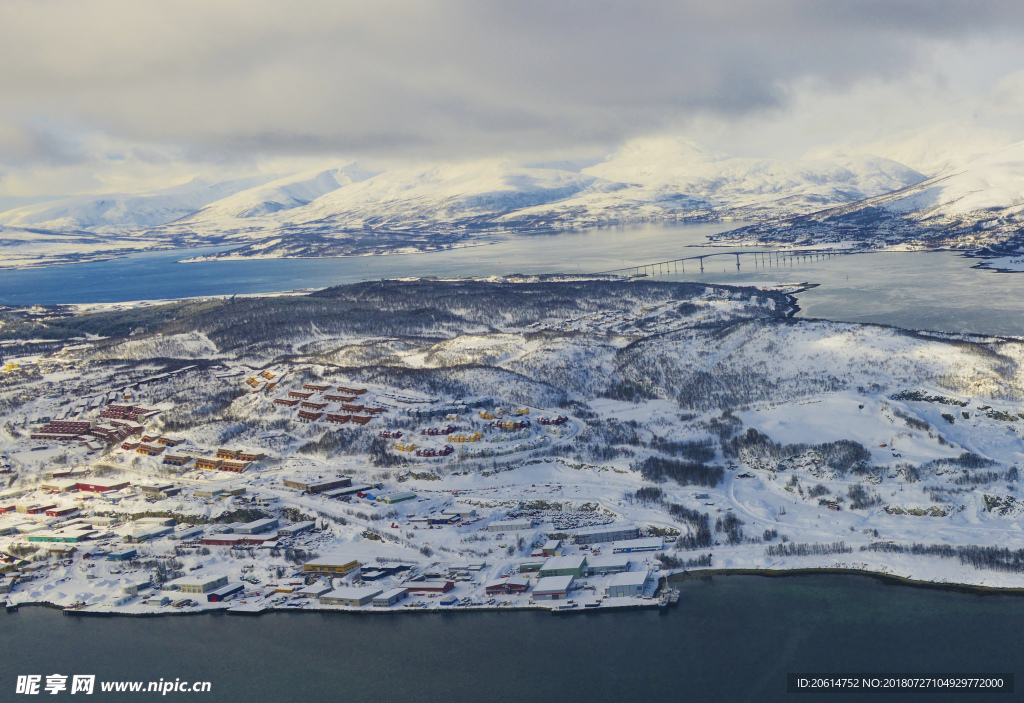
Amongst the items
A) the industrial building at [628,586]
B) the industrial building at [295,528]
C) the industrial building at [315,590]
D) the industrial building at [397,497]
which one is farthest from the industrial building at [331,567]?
the industrial building at [628,586]

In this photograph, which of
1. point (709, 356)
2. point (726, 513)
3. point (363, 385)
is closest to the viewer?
point (726, 513)

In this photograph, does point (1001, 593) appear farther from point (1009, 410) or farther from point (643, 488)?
point (1009, 410)

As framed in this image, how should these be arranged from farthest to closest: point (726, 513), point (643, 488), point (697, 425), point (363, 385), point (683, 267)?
point (683, 267)
point (363, 385)
point (697, 425)
point (643, 488)
point (726, 513)

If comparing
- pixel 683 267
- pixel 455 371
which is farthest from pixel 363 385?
pixel 683 267

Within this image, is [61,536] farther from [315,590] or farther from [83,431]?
[83,431]

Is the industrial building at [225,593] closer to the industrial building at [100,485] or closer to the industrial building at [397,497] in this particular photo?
the industrial building at [397,497]
